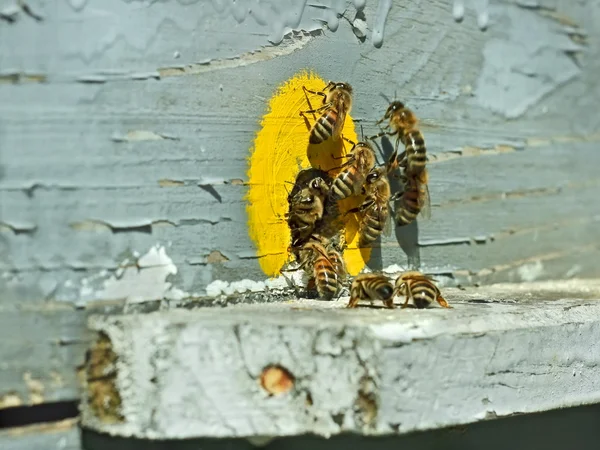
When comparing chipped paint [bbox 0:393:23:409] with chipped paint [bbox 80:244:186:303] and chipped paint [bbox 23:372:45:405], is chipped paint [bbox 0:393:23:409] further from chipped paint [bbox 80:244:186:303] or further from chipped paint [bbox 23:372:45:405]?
chipped paint [bbox 80:244:186:303]

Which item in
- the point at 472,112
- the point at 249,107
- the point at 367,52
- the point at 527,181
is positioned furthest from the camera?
the point at 527,181

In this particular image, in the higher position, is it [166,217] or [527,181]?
[527,181]

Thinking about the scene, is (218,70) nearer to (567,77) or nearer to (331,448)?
(331,448)

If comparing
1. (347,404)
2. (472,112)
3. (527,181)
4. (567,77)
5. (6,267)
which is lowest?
(347,404)

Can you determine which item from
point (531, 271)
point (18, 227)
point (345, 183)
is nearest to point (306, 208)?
point (345, 183)

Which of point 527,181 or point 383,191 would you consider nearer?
point 383,191

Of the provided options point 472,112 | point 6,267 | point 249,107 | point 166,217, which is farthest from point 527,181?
point 6,267

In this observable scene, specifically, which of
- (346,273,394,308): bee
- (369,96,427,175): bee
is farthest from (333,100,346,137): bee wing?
(346,273,394,308): bee
